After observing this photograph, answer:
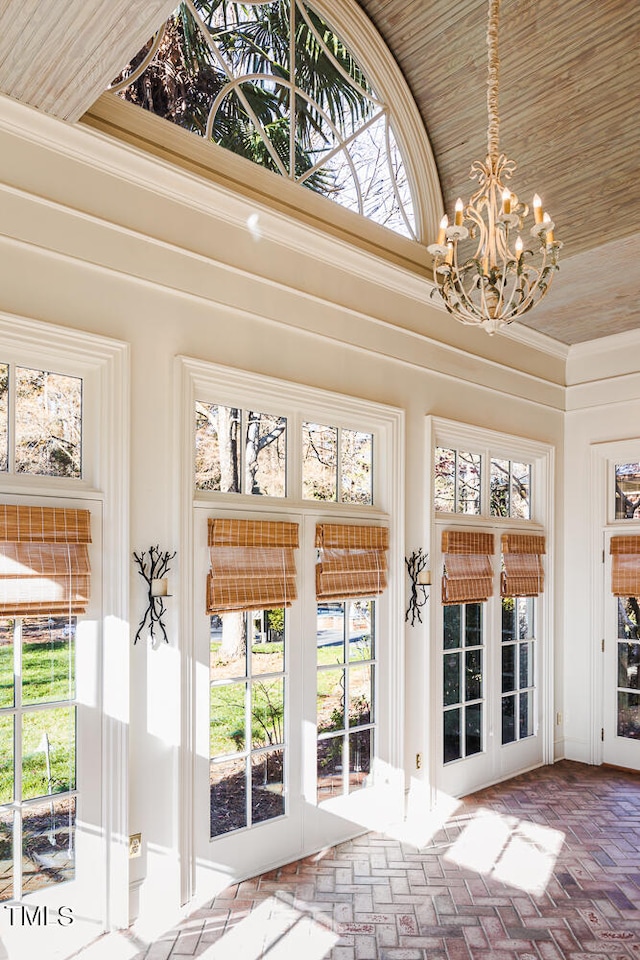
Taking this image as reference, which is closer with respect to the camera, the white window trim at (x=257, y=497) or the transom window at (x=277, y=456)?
the white window trim at (x=257, y=497)

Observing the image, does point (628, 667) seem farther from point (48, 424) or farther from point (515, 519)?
point (48, 424)

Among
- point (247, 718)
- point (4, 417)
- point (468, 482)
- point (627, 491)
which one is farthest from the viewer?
point (627, 491)

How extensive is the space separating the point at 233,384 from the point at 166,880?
2.41 metres

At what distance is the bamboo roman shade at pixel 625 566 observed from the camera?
539 cm

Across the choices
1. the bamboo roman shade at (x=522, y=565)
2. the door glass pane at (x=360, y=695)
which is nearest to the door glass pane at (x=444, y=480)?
the bamboo roman shade at (x=522, y=565)

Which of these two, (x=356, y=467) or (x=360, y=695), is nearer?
(x=360, y=695)

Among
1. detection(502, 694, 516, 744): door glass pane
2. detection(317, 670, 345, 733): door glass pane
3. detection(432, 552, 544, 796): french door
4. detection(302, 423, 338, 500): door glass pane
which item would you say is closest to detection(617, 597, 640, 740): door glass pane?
detection(432, 552, 544, 796): french door

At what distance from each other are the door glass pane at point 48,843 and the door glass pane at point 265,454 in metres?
1.74

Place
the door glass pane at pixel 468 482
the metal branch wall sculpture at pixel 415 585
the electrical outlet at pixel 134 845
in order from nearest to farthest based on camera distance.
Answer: the electrical outlet at pixel 134 845, the metal branch wall sculpture at pixel 415 585, the door glass pane at pixel 468 482

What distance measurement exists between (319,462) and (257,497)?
54 centimetres

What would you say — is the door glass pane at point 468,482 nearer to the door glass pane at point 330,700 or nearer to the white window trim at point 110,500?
the door glass pane at point 330,700

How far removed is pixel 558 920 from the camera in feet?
10.5

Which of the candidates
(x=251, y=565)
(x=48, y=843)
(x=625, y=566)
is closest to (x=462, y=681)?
(x=625, y=566)

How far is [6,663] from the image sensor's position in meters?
2.79
